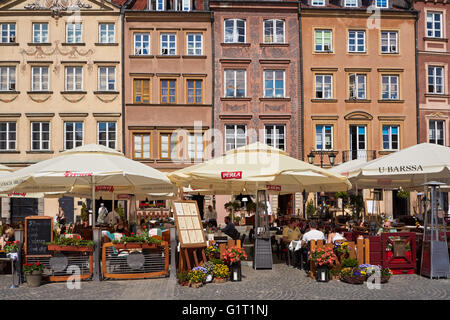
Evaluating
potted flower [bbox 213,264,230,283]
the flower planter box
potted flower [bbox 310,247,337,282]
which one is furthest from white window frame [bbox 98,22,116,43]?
potted flower [bbox 310,247,337,282]

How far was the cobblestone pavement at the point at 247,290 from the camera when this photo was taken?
9695mm

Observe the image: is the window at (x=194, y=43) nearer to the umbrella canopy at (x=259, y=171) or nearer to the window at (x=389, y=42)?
the window at (x=389, y=42)

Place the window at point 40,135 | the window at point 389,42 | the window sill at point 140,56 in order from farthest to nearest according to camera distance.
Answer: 1. the window at point 389,42
2. the window sill at point 140,56
3. the window at point 40,135

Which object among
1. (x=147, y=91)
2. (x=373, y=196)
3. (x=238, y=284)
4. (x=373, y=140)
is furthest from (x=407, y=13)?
(x=238, y=284)

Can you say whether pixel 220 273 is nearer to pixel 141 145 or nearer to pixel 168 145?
pixel 168 145

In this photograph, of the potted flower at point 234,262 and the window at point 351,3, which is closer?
the potted flower at point 234,262

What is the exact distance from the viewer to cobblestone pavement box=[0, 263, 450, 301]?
31.8 feet

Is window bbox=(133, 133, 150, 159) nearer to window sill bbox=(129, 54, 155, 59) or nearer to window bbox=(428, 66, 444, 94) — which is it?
window sill bbox=(129, 54, 155, 59)

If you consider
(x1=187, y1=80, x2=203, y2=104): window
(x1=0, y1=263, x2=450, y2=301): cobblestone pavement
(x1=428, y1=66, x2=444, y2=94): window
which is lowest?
(x1=0, y1=263, x2=450, y2=301): cobblestone pavement

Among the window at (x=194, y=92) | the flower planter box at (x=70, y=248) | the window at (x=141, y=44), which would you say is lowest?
the flower planter box at (x=70, y=248)

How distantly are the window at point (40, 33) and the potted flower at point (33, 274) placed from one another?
76.1ft

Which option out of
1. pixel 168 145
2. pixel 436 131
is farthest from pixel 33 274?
pixel 436 131

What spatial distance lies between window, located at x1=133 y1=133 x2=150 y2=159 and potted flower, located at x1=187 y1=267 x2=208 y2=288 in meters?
20.8

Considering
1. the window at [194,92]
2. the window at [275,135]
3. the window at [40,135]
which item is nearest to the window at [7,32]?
the window at [40,135]
